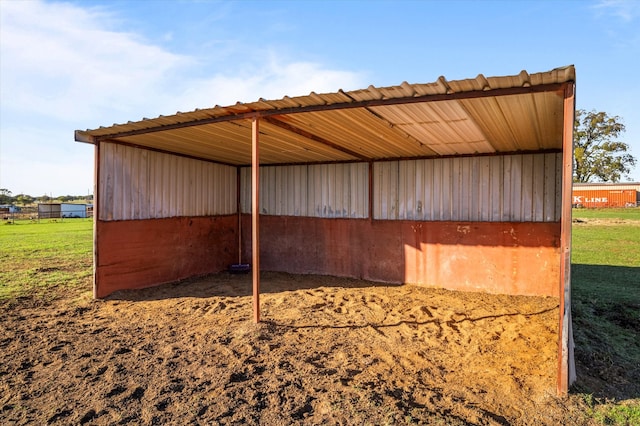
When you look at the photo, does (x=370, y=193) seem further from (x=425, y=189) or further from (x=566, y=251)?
(x=566, y=251)

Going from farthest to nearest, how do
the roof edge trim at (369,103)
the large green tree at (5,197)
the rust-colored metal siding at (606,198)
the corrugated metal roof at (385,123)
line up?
the large green tree at (5,197), the rust-colored metal siding at (606,198), the corrugated metal roof at (385,123), the roof edge trim at (369,103)

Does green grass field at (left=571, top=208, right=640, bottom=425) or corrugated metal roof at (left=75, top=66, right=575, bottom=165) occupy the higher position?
corrugated metal roof at (left=75, top=66, right=575, bottom=165)

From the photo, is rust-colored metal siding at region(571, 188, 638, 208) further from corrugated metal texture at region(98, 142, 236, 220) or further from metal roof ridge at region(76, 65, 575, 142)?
metal roof ridge at region(76, 65, 575, 142)

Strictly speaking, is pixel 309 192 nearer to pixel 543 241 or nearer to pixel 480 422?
pixel 543 241

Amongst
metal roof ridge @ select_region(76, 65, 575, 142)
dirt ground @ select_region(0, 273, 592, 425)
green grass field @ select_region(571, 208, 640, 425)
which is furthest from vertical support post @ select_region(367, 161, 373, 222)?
metal roof ridge @ select_region(76, 65, 575, 142)

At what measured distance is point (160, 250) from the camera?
7.48 m

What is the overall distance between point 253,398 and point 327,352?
4.01 feet

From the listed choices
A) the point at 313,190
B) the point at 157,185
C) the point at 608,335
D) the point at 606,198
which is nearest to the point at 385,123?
the point at 608,335

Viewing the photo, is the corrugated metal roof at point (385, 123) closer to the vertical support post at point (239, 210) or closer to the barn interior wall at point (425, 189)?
the barn interior wall at point (425, 189)

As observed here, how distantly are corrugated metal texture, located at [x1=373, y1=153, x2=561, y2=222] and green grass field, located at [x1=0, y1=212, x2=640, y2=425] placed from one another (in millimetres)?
1760

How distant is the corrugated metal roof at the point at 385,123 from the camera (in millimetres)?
3523

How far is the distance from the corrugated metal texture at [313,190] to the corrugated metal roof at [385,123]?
783 millimetres

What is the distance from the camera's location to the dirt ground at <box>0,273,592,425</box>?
9.52ft

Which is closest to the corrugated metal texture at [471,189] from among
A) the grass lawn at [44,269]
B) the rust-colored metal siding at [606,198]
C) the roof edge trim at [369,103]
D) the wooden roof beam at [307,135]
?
the wooden roof beam at [307,135]
